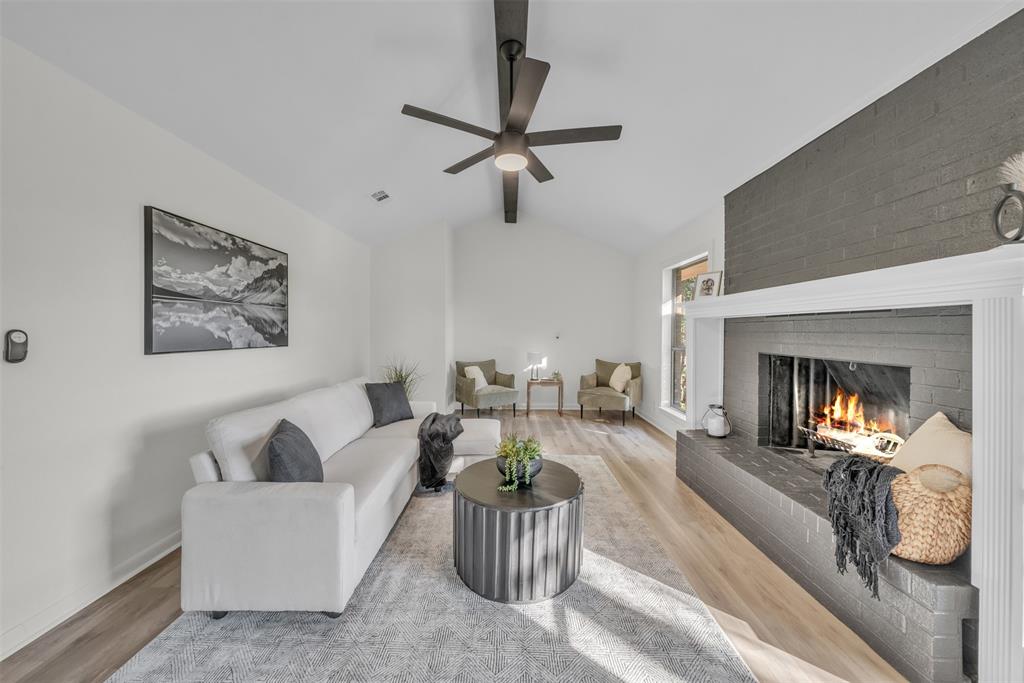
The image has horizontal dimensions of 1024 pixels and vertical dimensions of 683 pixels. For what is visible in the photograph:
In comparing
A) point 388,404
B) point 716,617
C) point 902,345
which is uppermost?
point 902,345

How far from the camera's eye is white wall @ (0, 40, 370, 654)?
1735mm

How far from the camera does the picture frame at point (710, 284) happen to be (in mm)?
3912

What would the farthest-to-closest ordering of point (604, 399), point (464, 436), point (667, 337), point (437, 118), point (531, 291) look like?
point (531, 291) → point (604, 399) → point (667, 337) → point (464, 436) → point (437, 118)

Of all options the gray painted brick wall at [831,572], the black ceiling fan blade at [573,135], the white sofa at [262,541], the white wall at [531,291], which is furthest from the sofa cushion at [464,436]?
the white wall at [531,291]

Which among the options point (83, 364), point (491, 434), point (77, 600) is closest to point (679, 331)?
point (491, 434)

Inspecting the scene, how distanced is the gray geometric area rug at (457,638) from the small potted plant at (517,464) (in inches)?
22.1

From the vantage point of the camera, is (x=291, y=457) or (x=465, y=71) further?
(x=465, y=71)

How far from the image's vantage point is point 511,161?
108 inches

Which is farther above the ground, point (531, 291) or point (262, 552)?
point (531, 291)

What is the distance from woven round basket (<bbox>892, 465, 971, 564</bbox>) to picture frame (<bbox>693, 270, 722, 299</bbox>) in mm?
2370

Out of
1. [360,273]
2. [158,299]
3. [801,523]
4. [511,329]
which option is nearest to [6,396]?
[158,299]

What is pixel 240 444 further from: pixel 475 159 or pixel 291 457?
pixel 475 159

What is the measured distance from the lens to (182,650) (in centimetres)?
169

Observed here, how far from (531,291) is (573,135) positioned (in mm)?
4550
